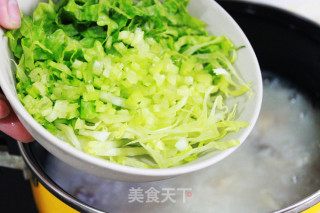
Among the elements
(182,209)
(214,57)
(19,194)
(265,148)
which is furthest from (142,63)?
(19,194)

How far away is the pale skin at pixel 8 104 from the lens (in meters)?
0.72

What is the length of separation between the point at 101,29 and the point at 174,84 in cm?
21

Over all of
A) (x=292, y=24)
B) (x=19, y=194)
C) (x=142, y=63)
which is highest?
(x=142, y=63)

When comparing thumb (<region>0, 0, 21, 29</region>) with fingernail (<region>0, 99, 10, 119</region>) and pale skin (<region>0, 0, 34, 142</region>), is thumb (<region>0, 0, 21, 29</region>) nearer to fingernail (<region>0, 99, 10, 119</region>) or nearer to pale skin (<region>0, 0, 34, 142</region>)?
pale skin (<region>0, 0, 34, 142</region>)

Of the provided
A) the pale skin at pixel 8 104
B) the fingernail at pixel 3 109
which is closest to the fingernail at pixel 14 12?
the pale skin at pixel 8 104

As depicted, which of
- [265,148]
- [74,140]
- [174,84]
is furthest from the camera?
[265,148]

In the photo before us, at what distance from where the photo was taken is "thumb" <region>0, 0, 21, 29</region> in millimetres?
714

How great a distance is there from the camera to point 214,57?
901 millimetres

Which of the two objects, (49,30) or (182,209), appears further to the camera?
(182,209)

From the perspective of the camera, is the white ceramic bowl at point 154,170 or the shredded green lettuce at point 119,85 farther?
the shredded green lettuce at point 119,85

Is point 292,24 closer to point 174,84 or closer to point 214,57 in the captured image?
point 214,57

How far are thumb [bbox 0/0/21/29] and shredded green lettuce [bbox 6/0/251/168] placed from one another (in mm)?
22

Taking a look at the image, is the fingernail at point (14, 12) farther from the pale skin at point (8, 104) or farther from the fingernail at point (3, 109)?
the fingernail at point (3, 109)

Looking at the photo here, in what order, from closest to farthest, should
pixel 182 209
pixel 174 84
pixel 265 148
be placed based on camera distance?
pixel 174 84
pixel 182 209
pixel 265 148
